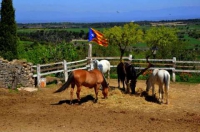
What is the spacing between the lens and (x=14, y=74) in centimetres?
1359

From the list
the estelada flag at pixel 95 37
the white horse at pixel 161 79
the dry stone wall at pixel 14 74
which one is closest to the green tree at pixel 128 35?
the estelada flag at pixel 95 37

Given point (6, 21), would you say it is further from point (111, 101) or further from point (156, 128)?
point (156, 128)

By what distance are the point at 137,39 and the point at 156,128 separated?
4824 centimetres

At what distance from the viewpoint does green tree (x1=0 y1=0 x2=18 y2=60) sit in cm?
1797

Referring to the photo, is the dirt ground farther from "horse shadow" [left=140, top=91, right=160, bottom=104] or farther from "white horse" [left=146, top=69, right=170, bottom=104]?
"white horse" [left=146, top=69, right=170, bottom=104]

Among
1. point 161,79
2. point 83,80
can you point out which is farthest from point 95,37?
point 161,79

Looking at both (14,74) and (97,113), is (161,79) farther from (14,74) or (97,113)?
(14,74)

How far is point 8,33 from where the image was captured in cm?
1848

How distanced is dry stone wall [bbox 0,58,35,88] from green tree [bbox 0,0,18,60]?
13.7 ft

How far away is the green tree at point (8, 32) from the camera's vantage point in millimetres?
17969

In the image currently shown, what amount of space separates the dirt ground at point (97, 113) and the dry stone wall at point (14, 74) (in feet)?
1.70

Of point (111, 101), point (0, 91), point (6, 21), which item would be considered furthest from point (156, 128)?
point (6, 21)

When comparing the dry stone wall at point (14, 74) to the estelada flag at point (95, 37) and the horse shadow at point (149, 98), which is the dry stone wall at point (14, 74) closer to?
the estelada flag at point (95, 37)

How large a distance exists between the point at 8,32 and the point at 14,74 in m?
5.68
